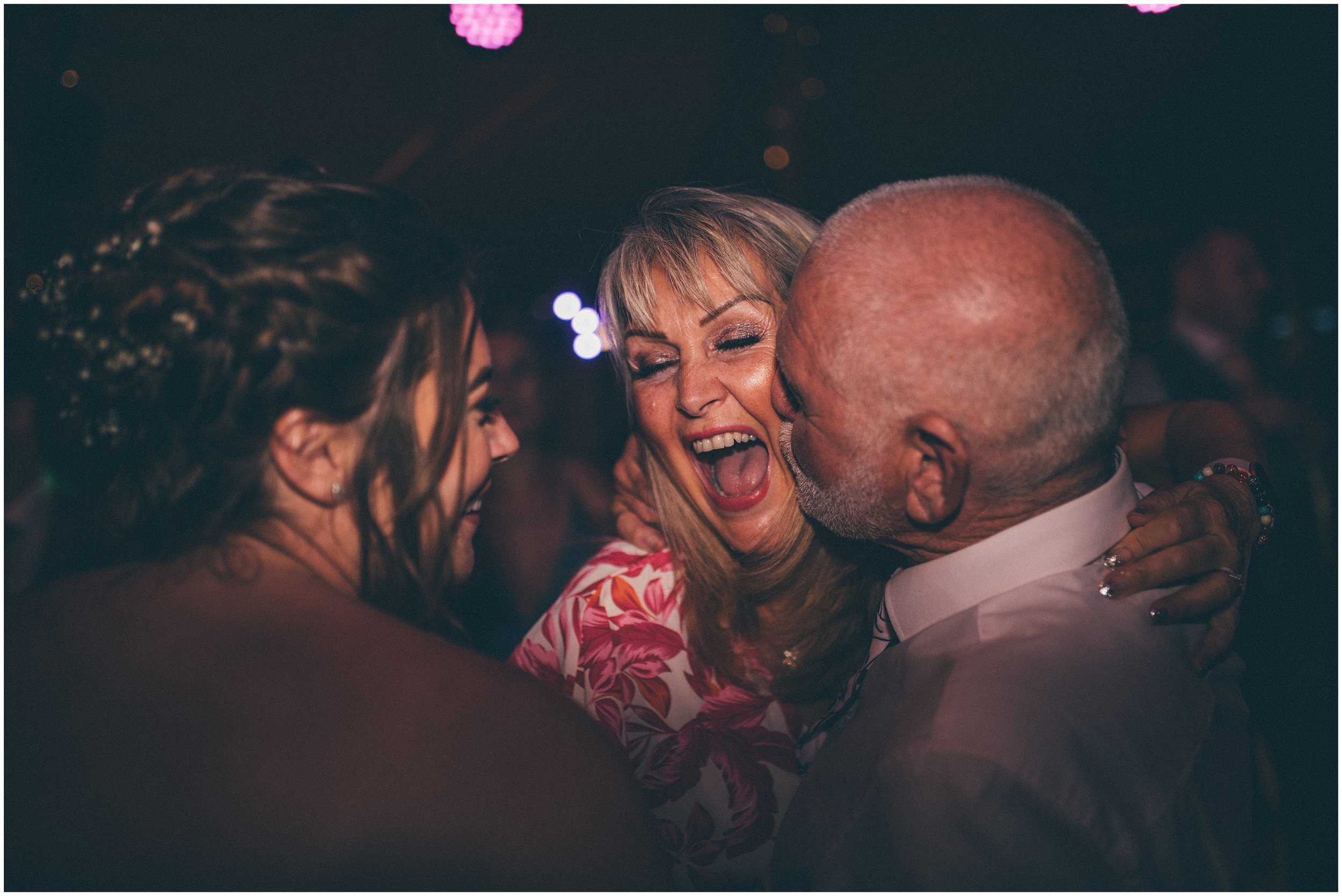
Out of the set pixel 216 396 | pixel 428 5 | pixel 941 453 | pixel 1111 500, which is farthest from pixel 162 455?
pixel 428 5

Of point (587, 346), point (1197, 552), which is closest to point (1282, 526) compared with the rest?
point (1197, 552)

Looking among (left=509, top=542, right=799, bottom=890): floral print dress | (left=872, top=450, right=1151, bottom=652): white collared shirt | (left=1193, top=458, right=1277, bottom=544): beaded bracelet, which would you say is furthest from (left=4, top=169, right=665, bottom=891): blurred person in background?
(left=1193, top=458, right=1277, bottom=544): beaded bracelet

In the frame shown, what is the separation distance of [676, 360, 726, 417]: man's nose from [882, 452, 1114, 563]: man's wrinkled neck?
63 cm

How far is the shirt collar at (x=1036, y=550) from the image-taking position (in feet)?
3.53

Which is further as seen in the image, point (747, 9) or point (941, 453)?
point (747, 9)

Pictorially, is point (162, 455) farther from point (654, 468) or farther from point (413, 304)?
point (654, 468)

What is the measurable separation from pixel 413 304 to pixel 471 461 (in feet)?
0.97

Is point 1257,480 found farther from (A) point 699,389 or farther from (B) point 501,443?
(B) point 501,443

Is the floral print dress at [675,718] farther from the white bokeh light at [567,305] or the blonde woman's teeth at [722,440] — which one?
the white bokeh light at [567,305]

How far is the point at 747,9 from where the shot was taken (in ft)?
15.1

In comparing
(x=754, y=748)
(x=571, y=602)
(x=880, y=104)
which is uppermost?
(x=880, y=104)

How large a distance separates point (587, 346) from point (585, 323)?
0.91ft

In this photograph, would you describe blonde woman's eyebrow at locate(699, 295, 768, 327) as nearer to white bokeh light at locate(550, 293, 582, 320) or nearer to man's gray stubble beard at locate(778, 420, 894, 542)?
man's gray stubble beard at locate(778, 420, 894, 542)

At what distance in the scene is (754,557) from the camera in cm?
176
